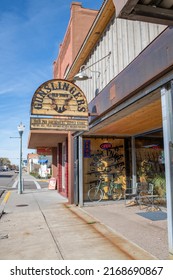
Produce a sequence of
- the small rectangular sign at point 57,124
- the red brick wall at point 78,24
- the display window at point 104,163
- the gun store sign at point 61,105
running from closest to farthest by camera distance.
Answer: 1. the small rectangular sign at point 57,124
2. the gun store sign at point 61,105
3. the display window at point 104,163
4. the red brick wall at point 78,24

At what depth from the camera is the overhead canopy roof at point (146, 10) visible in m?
3.19

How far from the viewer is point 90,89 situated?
9.95 meters

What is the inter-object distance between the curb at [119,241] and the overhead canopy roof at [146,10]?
3.86m

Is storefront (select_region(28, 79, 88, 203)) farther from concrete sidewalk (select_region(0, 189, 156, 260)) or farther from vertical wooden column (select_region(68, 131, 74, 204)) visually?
vertical wooden column (select_region(68, 131, 74, 204))

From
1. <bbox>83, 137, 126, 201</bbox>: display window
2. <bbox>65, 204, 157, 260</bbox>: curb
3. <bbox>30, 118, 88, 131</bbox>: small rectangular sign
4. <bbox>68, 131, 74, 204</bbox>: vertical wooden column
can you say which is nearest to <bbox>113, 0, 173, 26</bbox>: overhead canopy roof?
<bbox>65, 204, 157, 260</bbox>: curb

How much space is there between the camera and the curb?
4758mm

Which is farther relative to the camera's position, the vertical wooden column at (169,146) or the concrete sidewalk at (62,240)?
the concrete sidewalk at (62,240)

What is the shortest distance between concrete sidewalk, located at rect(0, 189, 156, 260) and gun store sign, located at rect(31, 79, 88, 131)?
9.06ft

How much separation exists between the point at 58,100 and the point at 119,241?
4.26m

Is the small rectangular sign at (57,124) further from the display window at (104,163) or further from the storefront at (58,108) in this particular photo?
the display window at (104,163)

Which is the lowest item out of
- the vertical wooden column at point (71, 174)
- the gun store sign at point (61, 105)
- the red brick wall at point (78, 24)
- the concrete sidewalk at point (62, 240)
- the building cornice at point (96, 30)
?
the concrete sidewalk at point (62, 240)

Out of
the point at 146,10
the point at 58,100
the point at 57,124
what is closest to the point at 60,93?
the point at 58,100

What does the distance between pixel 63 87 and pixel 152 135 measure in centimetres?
437

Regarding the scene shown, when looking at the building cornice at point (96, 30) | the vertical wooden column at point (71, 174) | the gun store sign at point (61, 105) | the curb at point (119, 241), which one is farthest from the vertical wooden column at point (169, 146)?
the vertical wooden column at point (71, 174)
